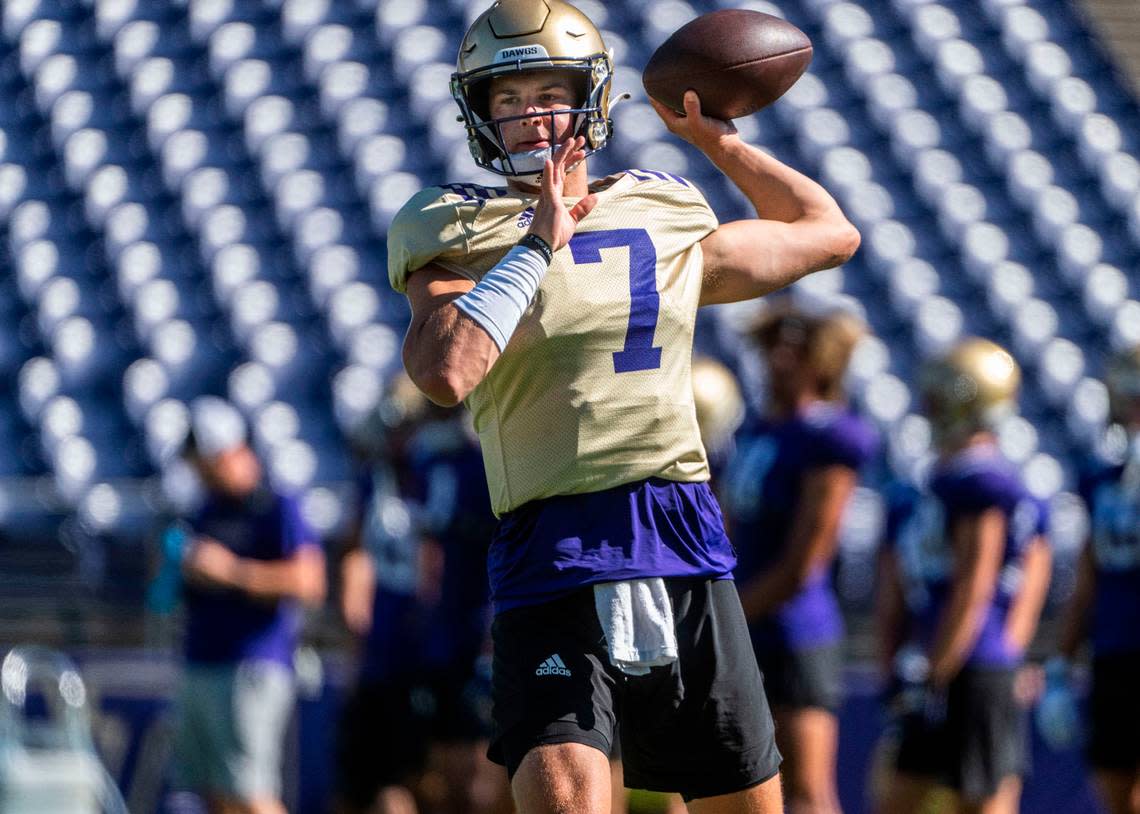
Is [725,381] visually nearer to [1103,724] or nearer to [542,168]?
[1103,724]

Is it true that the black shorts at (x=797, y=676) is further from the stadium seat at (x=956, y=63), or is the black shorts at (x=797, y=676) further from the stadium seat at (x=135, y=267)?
the stadium seat at (x=956, y=63)

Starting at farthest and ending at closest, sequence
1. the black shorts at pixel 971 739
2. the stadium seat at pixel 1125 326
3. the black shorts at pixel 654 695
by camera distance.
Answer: the stadium seat at pixel 1125 326
the black shorts at pixel 971 739
the black shorts at pixel 654 695

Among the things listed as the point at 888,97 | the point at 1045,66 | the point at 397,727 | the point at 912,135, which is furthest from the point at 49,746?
the point at 1045,66

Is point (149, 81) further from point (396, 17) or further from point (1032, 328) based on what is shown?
point (1032, 328)

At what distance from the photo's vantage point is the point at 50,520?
852 cm

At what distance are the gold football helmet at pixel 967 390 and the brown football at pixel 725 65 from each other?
240cm

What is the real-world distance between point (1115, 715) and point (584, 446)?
3178 millimetres

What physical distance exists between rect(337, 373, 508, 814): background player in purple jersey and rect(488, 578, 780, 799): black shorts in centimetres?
305

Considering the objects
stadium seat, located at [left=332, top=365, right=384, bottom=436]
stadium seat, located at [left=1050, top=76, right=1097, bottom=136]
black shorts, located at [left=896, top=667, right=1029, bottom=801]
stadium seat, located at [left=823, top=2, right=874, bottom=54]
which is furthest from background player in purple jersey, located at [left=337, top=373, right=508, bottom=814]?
stadium seat, located at [left=1050, top=76, right=1097, bottom=136]

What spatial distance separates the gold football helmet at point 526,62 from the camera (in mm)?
2752

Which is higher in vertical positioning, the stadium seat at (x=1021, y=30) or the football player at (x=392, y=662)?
the football player at (x=392, y=662)

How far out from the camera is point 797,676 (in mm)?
5176

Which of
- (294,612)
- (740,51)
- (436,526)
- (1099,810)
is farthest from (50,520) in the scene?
(740,51)

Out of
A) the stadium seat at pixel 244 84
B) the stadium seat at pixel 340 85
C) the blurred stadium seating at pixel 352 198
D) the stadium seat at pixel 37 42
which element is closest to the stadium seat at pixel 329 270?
the blurred stadium seating at pixel 352 198
